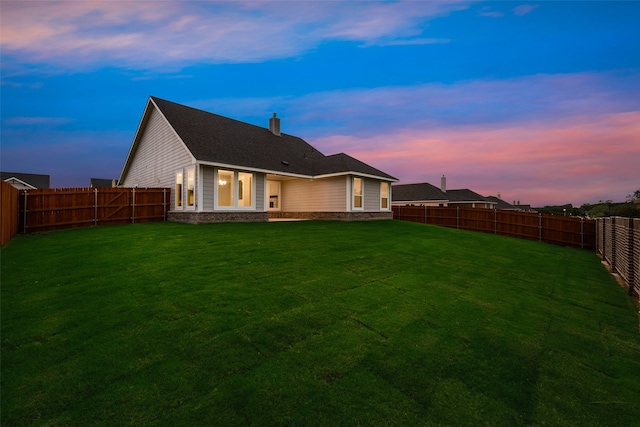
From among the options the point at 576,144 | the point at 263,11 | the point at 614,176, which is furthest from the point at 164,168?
the point at 614,176

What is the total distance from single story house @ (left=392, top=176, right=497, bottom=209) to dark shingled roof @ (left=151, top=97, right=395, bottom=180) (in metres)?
21.4

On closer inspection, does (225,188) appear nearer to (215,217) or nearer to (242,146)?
(215,217)

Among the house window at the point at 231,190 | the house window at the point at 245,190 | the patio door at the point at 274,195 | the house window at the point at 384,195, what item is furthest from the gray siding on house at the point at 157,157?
the house window at the point at 384,195

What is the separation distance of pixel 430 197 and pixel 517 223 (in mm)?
21618

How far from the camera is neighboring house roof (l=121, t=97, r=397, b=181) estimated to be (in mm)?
15742

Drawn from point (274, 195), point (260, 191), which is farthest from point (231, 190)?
point (274, 195)

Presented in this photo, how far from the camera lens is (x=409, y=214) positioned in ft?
82.5

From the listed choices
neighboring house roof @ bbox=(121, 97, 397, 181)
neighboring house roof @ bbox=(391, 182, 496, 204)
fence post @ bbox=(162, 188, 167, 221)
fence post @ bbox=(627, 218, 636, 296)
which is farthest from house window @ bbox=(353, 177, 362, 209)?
neighboring house roof @ bbox=(391, 182, 496, 204)

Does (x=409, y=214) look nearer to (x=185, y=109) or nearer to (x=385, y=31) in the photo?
(x=385, y=31)

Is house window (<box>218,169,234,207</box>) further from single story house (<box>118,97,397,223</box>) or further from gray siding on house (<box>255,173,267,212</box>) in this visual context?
gray siding on house (<box>255,173,267,212</box>)

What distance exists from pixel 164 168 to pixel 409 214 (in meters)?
19.7

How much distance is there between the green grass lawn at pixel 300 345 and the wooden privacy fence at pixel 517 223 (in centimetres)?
1114

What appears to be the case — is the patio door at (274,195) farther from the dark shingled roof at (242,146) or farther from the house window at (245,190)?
the house window at (245,190)

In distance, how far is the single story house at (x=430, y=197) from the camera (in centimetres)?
3994
